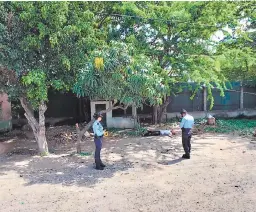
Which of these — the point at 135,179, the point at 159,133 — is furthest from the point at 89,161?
the point at 159,133

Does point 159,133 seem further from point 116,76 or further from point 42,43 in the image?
point 42,43

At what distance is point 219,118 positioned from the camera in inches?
642

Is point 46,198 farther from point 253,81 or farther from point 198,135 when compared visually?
point 253,81

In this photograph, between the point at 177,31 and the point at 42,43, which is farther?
the point at 177,31

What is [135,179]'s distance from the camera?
7.21 meters

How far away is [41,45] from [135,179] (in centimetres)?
471

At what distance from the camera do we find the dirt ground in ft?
18.9

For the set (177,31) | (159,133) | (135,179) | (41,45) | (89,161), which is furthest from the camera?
(159,133)

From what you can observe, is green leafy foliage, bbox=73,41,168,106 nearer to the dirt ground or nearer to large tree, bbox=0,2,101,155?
large tree, bbox=0,2,101,155

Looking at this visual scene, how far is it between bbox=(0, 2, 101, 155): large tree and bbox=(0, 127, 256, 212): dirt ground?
2177 millimetres

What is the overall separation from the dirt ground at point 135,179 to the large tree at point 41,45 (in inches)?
85.7

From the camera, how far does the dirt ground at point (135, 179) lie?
5766 millimetres

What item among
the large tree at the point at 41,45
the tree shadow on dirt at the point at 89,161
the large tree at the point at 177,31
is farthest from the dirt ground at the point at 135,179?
the large tree at the point at 177,31

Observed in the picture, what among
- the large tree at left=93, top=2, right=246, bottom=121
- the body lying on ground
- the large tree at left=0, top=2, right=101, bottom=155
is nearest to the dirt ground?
the body lying on ground
